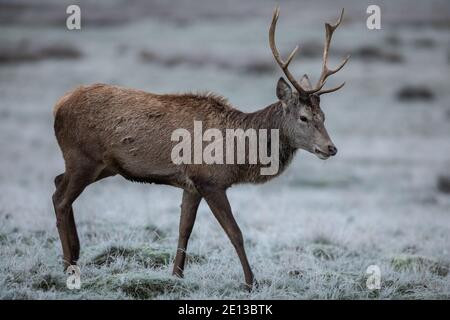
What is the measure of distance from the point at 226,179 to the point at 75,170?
5.57 feet

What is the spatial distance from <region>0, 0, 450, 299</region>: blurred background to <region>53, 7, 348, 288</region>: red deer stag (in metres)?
0.82

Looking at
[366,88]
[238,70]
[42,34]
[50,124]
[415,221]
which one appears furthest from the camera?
[42,34]

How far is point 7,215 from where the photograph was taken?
11.0m

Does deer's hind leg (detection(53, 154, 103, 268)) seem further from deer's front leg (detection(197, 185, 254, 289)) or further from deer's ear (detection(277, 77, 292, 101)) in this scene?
deer's ear (detection(277, 77, 292, 101))

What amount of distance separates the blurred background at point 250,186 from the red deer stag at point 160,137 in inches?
32.2

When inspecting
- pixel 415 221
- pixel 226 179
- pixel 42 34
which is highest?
pixel 42 34

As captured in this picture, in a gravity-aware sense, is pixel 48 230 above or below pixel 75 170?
below

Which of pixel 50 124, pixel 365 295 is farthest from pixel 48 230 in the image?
pixel 50 124

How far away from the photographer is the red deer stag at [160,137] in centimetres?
848

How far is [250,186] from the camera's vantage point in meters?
18.2

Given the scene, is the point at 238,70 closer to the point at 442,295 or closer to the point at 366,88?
the point at 366,88

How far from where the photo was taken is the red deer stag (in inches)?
334

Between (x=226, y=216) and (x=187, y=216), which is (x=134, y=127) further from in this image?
(x=226, y=216)

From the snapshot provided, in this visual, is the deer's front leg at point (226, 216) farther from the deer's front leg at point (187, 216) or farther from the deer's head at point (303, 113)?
the deer's head at point (303, 113)
